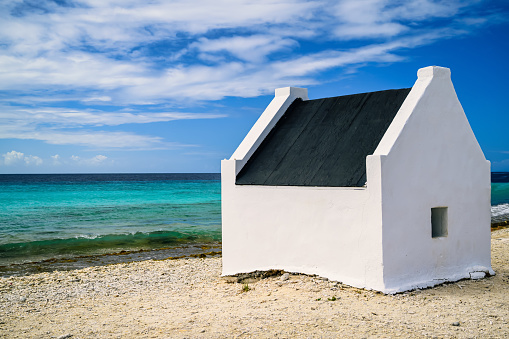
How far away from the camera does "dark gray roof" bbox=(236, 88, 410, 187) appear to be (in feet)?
32.3

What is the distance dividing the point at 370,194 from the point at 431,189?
167 centimetres

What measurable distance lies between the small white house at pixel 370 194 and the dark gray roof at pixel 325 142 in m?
0.03

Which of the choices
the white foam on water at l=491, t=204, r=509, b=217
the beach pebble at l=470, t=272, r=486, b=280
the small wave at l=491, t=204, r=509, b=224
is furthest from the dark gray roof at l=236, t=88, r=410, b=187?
the white foam on water at l=491, t=204, r=509, b=217

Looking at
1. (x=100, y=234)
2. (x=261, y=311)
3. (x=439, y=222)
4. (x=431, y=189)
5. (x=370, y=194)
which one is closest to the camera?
(x=261, y=311)

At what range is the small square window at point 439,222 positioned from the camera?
9.97 meters

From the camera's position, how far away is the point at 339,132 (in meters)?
10.8

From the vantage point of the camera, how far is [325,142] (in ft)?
35.6

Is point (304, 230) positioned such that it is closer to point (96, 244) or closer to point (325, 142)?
point (325, 142)

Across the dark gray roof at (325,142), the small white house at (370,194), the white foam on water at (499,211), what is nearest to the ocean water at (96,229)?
the dark gray roof at (325,142)

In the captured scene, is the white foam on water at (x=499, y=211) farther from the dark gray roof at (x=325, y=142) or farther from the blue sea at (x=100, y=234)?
the dark gray roof at (x=325, y=142)

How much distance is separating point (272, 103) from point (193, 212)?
94.3 feet

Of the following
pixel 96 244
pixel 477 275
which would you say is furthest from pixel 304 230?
pixel 96 244

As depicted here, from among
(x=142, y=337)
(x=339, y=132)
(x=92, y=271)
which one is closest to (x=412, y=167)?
(x=339, y=132)

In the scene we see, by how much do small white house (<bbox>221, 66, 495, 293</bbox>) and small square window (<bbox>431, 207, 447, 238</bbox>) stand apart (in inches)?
0.9
